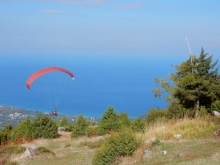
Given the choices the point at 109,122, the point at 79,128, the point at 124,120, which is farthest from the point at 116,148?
the point at 79,128

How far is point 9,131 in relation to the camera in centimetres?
2295

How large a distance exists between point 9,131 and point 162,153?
15412 millimetres

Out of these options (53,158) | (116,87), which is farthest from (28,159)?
(116,87)

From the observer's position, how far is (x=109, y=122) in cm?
2148

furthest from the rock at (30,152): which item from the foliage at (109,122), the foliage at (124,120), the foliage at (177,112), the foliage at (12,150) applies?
the foliage at (124,120)

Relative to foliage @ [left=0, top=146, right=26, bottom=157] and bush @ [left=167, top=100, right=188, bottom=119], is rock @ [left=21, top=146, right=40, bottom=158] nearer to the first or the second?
foliage @ [left=0, top=146, right=26, bottom=157]

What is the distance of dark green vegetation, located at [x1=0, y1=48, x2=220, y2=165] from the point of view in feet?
32.8

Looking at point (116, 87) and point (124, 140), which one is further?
point (116, 87)

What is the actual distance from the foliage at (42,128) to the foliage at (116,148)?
39.6 ft

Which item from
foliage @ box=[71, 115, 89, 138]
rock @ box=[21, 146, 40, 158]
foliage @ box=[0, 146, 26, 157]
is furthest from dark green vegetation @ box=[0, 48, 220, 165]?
foliage @ box=[0, 146, 26, 157]

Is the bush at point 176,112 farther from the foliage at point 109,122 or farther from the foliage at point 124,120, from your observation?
the foliage at point 109,122

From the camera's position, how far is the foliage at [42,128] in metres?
21.8

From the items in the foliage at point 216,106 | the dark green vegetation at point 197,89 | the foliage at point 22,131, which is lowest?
the foliage at point 22,131

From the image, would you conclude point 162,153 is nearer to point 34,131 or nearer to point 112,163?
point 112,163
